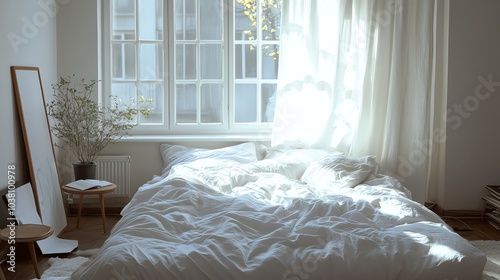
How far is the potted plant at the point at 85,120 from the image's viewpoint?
5.46 metres

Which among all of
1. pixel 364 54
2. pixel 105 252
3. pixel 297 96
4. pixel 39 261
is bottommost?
pixel 39 261

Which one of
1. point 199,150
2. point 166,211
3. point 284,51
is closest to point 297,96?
point 284,51

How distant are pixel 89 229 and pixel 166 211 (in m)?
1.73

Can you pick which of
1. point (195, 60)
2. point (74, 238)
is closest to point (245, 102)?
point (195, 60)

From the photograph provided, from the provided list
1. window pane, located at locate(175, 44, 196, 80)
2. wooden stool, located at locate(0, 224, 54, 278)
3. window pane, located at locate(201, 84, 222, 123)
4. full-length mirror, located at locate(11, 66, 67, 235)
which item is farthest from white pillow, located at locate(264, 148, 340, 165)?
wooden stool, located at locate(0, 224, 54, 278)

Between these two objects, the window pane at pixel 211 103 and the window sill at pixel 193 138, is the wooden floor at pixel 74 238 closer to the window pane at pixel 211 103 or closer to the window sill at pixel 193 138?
the window sill at pixel 193 138

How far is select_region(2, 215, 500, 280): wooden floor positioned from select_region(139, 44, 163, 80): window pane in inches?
51.4

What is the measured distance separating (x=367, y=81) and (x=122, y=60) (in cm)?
220

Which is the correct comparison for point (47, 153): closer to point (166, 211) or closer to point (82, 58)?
point (82, 58)

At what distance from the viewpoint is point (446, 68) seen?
5.66 m

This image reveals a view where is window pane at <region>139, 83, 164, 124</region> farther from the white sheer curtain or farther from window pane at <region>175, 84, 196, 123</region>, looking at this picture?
the white sheer curtain

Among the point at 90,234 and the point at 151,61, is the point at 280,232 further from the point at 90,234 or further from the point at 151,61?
the point at 151,61

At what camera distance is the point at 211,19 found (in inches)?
236

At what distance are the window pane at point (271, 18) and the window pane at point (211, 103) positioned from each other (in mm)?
668
